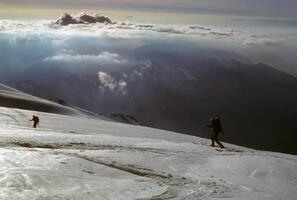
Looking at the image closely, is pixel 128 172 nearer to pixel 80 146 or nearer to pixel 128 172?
pixel 128 172

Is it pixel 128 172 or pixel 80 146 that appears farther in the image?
pixel 80 146

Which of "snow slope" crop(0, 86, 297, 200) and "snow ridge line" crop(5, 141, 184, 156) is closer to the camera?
"snow slope" crop(0, 86, 297, 200)

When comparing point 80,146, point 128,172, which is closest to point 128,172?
point 128,172

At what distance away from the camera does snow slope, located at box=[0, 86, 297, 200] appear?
13.3 m

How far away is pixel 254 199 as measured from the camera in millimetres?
13812

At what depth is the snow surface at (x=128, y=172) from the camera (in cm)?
1330

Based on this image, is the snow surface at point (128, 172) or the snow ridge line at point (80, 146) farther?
the snow ridge line at point (80, 146)

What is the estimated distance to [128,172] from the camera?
16.4m

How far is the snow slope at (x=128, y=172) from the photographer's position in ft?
43.6

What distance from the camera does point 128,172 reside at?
645 inches

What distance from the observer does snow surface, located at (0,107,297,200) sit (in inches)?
523

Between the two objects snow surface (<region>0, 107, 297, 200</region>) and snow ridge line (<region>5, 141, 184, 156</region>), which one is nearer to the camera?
snow surface (<region>0, 107, 297, 200</region>)

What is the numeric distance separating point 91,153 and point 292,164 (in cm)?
903

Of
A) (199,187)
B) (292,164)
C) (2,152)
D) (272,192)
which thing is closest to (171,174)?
(199,187)
